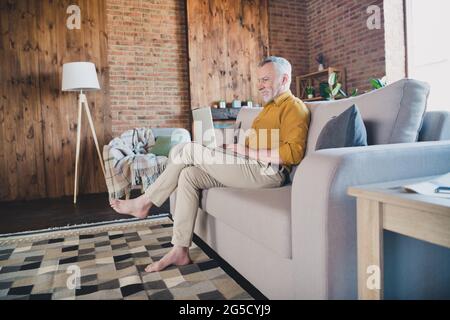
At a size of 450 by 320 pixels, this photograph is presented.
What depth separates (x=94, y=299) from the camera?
1540mm

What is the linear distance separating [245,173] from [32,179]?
11.3 ft

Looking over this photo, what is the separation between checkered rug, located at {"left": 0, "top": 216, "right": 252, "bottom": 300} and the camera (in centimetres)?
159

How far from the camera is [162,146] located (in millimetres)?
3881

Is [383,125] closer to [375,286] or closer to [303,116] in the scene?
[303,116]

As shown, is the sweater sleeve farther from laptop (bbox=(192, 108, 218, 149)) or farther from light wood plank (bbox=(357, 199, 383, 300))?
laptop (bbox=(192, 108, 218, 149))

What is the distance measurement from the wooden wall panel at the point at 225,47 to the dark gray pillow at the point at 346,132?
3.49 meters

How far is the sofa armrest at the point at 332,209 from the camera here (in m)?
1.06

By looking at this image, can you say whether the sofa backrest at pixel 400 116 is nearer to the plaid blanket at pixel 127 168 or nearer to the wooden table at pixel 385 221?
the wooden table at pixel 385 221

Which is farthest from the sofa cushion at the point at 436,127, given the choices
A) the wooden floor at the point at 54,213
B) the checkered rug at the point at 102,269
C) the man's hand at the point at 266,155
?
the wooden floor at the point at 54,213

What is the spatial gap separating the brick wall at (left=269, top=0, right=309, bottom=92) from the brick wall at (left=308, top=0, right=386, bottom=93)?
0.11 meters

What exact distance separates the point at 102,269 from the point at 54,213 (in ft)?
5.85

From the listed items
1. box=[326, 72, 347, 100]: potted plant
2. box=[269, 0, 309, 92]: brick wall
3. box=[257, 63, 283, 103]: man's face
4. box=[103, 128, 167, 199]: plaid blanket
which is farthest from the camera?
box=[269, 0, 309, 92]: brick wall

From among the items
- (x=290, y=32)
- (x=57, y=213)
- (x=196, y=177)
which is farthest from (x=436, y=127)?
(x=290, y=32)

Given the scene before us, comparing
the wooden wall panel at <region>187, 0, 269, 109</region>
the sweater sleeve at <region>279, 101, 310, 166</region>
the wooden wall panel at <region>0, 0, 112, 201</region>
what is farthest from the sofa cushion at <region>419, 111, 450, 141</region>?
the wooden wall panel at <region>0, 0, 112, 201</region>
